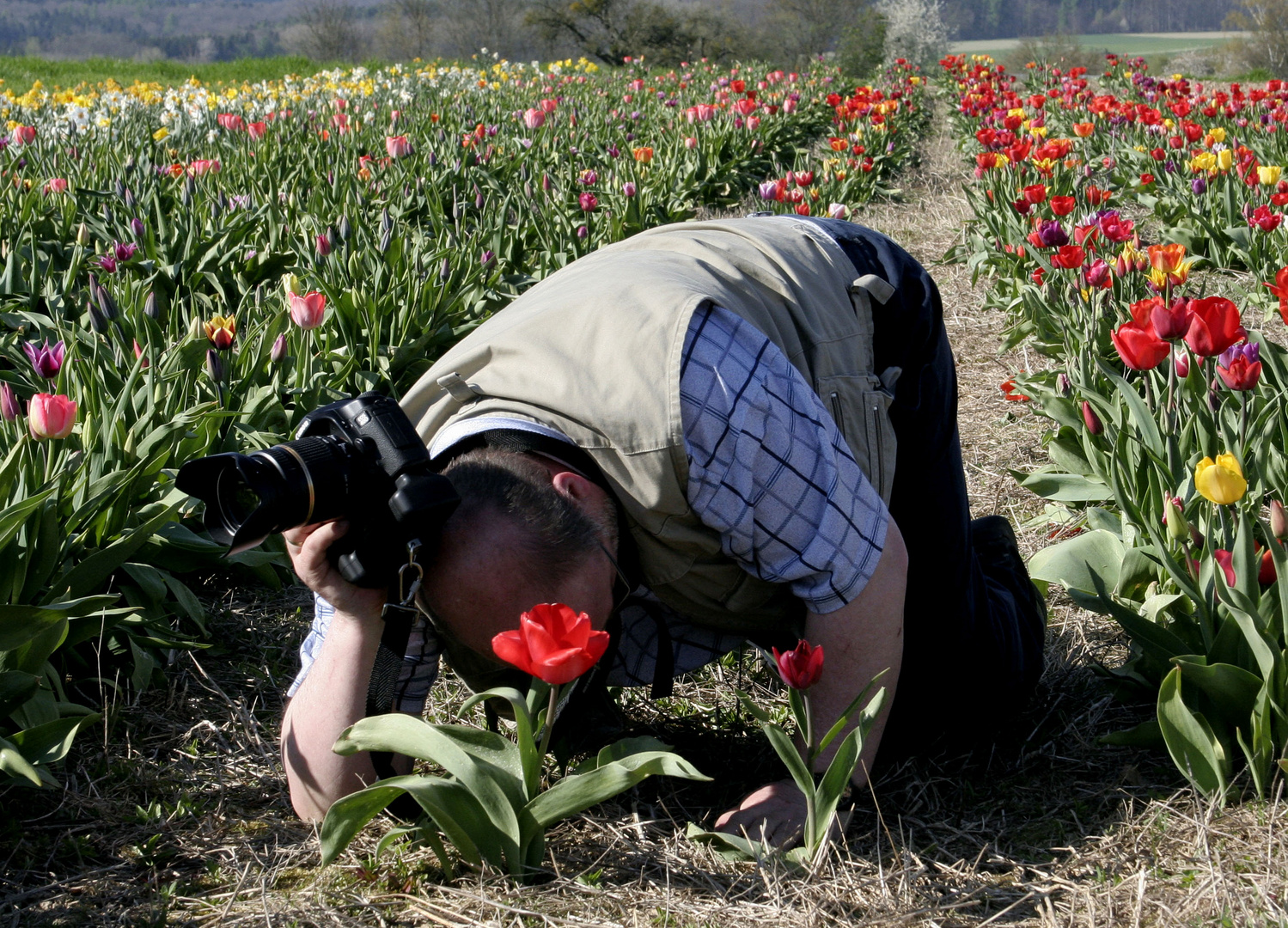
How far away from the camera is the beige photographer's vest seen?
1.42 m

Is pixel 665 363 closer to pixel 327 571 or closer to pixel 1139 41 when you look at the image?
pixel 327 571

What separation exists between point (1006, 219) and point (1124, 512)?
115 inches

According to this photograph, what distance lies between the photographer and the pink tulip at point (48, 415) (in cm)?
192

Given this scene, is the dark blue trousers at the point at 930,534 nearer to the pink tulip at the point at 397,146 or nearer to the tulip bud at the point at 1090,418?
the tulip bud at the point at 1090,418

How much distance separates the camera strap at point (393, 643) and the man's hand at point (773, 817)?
0.51 metres

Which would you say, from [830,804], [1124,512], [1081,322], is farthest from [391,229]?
[830,804]

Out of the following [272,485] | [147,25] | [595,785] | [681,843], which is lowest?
[681,843]

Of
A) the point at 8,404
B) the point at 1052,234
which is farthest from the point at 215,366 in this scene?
the point at 1052,234

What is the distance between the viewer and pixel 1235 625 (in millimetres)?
1776

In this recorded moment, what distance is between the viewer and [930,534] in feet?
6.37

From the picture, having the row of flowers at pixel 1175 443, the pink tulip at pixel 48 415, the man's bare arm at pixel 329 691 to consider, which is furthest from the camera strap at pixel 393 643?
the row of flowers at pixel 1175 443

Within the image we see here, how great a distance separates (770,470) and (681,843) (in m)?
0.65

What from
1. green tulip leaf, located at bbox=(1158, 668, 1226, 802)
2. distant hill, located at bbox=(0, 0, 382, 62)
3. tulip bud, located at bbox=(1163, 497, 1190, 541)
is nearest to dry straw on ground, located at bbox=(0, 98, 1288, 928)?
green tulip leaf, located at bbox=(1158, 668, 1226, 802)

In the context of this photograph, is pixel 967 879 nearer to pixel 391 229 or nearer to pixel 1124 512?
pixel 1124 512
